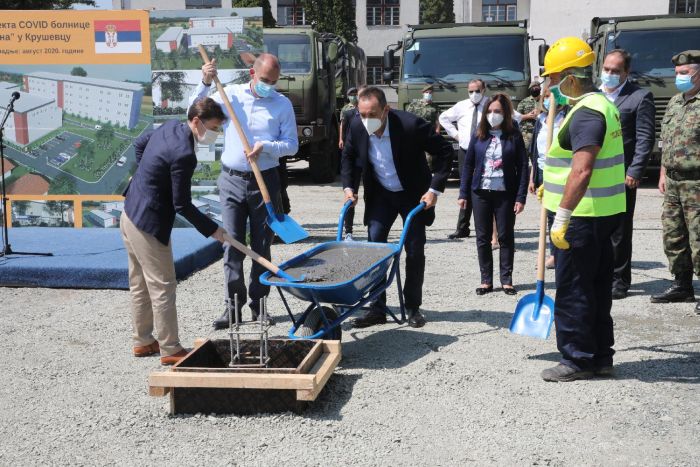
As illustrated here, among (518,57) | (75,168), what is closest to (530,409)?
(75,168)

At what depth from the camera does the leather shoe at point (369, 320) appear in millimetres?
6293

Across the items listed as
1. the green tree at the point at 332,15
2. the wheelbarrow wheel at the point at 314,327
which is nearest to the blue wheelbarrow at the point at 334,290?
the wheelbarrow wheel at the point at 314,327

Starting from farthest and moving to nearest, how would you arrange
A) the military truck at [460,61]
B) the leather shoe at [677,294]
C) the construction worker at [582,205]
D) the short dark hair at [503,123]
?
the military truck at [460,61] < the short dark hair at [503,123] < the leather shoe at [677,294] < the construction worker at [582,205]

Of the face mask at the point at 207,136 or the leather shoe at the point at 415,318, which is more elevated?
the face mask at the point at 207,136

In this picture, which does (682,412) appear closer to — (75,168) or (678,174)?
(678,174)

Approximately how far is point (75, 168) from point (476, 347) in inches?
246

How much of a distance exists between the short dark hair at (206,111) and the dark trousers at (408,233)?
167 centimetres

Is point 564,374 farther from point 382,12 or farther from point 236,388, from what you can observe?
point 382,12

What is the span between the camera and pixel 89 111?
10125mm

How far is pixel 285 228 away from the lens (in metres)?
6.00

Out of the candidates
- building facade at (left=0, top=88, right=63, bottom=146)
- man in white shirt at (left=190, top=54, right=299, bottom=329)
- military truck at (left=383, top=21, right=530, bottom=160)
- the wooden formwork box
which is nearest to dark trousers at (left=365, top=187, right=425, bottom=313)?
man in white shirt at (left=190, top=54, right=299, bottom=329)

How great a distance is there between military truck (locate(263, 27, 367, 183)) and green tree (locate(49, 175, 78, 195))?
240 inches

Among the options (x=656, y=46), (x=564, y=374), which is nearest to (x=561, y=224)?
(x=564, y=374)

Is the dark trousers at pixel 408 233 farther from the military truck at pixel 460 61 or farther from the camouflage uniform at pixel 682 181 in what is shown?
the military truck at pixel 460 61
